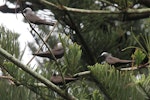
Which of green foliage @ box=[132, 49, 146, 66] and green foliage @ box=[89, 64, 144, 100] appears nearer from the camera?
green foliage @ box=[132, 49, 146, 66]

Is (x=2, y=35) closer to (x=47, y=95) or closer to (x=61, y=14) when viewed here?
(x=47, y=95)

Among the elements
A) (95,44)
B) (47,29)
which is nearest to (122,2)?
(95,44)

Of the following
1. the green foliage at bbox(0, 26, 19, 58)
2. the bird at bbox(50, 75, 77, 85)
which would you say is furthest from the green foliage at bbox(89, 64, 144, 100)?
the green foliage at bbox(0, 26, 19, 58)

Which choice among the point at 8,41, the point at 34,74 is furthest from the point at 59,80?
the point at 8,41

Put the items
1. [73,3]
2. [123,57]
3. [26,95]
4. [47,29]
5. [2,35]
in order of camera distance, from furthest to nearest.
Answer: [47,29]
[123,57]
[73,3]
[26,95]
[2,35]

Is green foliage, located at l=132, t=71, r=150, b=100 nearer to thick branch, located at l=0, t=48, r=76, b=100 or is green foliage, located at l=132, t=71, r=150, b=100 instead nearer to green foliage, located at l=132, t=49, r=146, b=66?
green foliage, located at l=132, t=49, r=146, b=66

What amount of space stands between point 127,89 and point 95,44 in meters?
0.84

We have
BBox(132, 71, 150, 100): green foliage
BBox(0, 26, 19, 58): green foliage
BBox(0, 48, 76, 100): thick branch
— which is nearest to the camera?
BBox(132, 71, 150, 100): green foliage

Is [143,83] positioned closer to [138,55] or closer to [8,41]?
[138,55]

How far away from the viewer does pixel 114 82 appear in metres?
1.16

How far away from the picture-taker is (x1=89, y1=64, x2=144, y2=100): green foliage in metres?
1.14

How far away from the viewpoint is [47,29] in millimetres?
2518

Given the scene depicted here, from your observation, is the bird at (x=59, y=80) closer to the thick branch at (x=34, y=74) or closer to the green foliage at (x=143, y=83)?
the thick branch at (x=34, y=74)

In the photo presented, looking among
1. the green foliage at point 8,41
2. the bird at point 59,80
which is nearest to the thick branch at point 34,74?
the bird at point 59,80
